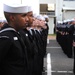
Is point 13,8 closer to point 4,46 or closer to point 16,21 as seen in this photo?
point 16,21

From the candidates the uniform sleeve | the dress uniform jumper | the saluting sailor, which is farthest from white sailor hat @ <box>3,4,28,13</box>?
the uniform sleeve

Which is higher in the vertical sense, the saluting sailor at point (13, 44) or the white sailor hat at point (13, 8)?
the white sailor hat at point (13, 8)

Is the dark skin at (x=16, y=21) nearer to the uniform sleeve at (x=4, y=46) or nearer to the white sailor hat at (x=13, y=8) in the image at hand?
the white sailor hat at (x=13, y=8)

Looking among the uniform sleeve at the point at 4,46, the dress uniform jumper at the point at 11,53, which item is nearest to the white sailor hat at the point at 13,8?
the dress uniform jumper at the point at 11,53

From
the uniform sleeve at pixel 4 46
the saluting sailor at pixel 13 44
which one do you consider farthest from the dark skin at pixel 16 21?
the uniform sleeve at pixel 4 46

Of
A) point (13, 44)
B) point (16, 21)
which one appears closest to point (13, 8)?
point (16, 21)

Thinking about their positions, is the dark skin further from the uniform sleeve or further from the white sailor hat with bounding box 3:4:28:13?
the uniform sleeve

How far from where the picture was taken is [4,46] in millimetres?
3535

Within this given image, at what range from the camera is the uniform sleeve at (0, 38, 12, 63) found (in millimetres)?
3525

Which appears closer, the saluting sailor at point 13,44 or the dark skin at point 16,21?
the saluting sailor at point 13,44

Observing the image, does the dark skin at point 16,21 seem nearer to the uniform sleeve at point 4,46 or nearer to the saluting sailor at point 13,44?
the saluting sailor at point 13,44

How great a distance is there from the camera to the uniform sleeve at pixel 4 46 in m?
3.53

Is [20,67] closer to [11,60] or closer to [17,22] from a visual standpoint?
[11,60]

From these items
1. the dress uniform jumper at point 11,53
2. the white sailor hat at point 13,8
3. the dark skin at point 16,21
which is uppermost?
the white sailor hat at point 13,8
